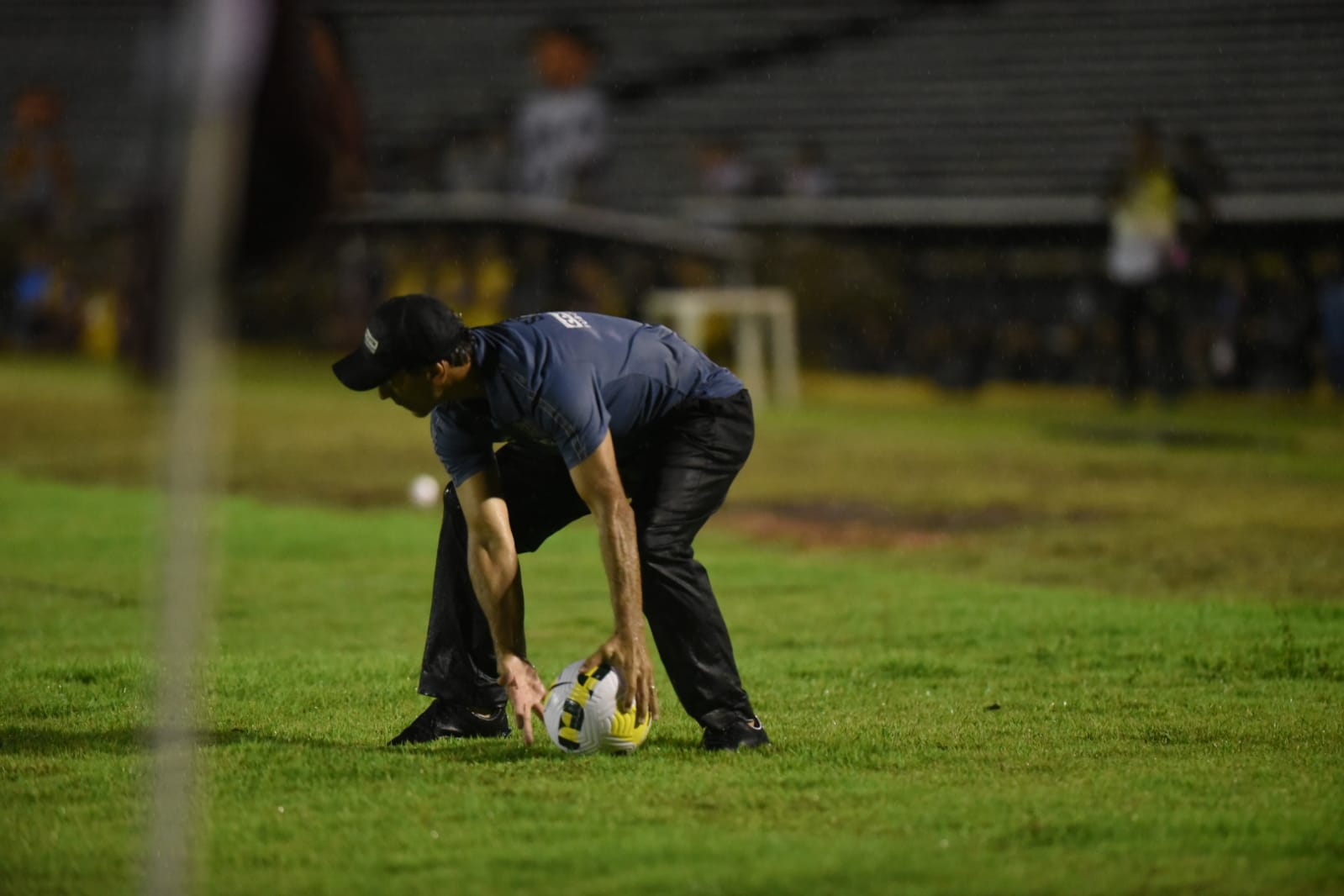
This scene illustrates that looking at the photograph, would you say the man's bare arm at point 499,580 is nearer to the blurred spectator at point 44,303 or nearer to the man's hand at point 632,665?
the man's hand at point 632,665

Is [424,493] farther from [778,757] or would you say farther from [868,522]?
[778,757]

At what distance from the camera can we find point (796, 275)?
2541 cm

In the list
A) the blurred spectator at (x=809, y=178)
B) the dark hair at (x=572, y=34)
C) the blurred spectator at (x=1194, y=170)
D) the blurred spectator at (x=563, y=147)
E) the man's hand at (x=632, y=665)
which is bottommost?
the man's hand at (x=632, y=665)

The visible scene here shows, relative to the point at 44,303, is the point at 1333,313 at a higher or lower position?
lower

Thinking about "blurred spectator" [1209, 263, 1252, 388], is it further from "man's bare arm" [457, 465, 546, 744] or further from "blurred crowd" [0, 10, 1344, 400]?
"man's bare arm" [457, 465, 546, 744]

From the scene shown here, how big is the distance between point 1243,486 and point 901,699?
8435 millimetres

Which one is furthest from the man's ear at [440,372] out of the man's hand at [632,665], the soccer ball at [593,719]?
the soccer ball at [593,719]

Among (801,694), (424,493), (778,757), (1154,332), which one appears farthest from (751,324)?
(778,757)

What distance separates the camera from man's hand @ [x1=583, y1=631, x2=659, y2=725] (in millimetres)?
5711

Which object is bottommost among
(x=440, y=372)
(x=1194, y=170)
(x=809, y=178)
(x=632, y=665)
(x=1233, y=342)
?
(x=632, y=665)

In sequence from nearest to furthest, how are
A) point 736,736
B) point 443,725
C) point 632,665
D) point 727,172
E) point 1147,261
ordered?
point 632,665, point 736,736, point 443,725, point 1147,261, point 727,172

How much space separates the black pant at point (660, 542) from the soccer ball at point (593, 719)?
216 mm

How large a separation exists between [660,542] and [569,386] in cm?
68

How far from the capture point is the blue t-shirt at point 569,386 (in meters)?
5.80
